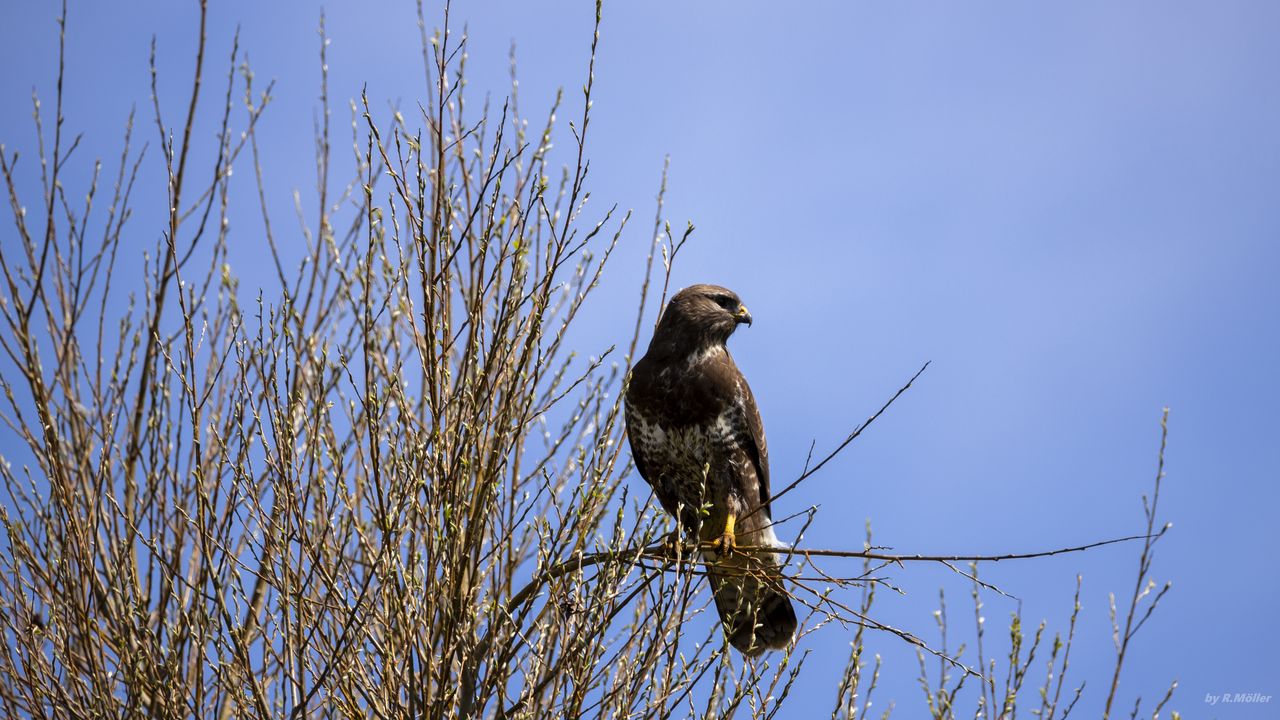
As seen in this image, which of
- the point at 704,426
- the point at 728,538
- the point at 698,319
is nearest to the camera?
the point at 728,538

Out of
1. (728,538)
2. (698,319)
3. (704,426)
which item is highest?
(698,319)

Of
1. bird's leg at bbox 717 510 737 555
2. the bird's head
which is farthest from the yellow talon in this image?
the bird's head

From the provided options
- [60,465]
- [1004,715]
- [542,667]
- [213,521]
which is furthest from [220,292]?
[1004,715]

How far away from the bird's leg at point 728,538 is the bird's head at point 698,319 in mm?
719

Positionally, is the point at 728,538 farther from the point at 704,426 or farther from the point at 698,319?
the point at 698,319

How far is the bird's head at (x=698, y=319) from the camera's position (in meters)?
4.43

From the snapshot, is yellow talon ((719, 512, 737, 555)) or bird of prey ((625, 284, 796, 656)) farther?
bird of prey ((625, 284, 796, 656))

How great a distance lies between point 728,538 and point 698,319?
968mm

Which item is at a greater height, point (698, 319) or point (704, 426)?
point (698, 319)

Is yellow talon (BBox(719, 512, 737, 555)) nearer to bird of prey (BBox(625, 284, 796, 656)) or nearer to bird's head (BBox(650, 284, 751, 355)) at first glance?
bird of prey (BBox(625, 284, 796, 656))

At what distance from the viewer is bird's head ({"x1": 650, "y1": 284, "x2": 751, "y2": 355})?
4426mm

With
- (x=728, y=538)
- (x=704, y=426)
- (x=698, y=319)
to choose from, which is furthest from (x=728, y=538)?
(x=698, y=319)

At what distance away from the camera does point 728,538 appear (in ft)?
13.3

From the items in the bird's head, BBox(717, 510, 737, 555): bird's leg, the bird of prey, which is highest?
the bird's head
